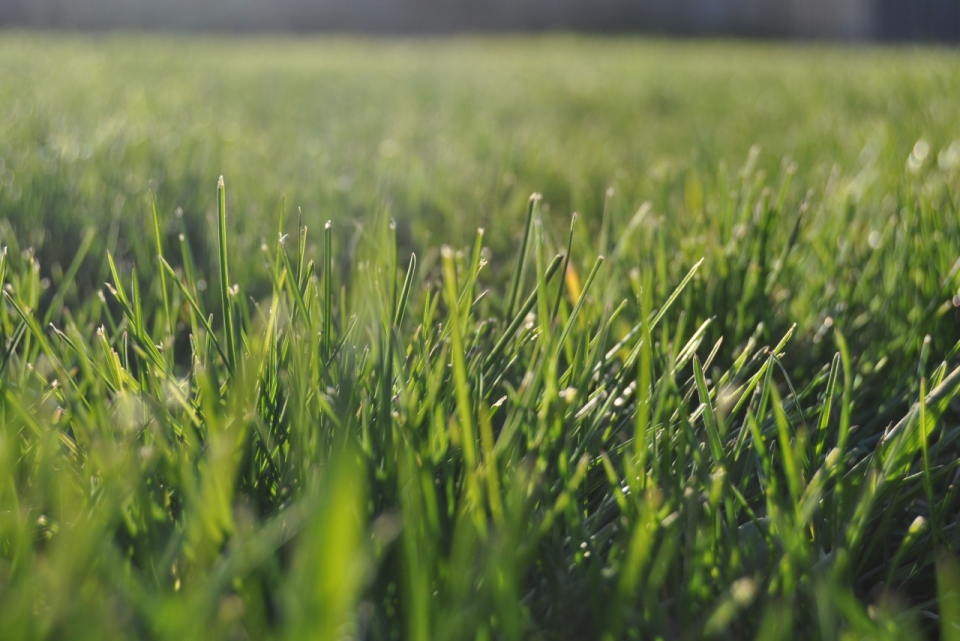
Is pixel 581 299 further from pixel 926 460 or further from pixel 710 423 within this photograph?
pixel 926 460

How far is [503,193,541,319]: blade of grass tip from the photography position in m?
0.65

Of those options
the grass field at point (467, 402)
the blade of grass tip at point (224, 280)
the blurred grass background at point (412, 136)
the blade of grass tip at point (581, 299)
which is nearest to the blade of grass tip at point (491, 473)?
the grass field at point (467, 402)

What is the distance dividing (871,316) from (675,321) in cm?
21

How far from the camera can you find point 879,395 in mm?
771

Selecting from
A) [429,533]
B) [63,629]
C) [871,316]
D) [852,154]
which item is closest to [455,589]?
[429,533]

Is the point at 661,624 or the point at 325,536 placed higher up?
the point at 325,536

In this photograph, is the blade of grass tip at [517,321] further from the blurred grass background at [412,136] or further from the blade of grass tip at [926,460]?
the blurred grass background at [412,136]

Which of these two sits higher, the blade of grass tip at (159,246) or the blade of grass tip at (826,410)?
the blade of grass tip at (159,246)

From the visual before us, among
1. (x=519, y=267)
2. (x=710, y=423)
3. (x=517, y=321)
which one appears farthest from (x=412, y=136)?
(x=710, y=423)

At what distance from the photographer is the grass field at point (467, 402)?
399 millimetres

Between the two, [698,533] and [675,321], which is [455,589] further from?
[675,321]

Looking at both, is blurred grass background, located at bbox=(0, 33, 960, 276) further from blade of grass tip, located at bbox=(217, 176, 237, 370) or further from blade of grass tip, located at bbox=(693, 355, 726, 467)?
blade of grass tip, located at bbox=(693, 355, 726, 467)

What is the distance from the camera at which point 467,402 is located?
1.47 feet

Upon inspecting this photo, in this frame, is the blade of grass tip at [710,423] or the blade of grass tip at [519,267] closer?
the blade of grass tip at [710,423]
